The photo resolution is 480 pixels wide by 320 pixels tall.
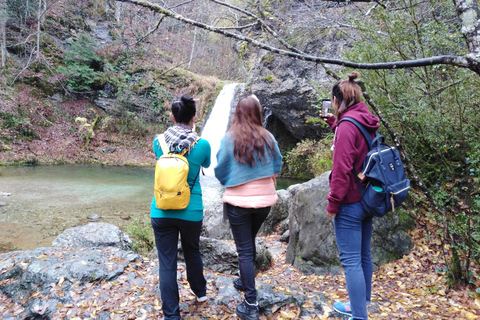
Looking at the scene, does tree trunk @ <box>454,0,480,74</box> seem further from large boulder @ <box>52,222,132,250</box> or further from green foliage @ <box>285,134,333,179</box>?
green foliage @ <box>285,134,333,179</box>

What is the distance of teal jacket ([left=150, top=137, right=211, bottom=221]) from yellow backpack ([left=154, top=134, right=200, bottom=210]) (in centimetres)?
9

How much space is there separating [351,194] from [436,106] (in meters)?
2.45

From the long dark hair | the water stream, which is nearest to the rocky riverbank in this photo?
the long dark hair

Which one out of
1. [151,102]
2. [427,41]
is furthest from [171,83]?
[427,41]

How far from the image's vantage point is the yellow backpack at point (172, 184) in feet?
6.93

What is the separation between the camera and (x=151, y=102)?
20203 millimetres

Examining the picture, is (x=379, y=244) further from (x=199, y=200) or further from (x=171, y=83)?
(x=171, y=83)

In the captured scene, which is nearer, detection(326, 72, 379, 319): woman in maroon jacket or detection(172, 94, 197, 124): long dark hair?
detection(326, 72, 379, 319): woman in maroon jacket

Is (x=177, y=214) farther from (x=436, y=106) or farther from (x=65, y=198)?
(x=65, y=198)

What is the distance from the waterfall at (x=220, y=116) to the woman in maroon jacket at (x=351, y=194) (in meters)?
14.2

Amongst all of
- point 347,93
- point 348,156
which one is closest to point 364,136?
point 348,156

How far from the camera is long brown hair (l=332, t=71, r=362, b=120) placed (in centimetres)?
218

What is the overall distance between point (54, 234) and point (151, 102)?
1508 centimetres

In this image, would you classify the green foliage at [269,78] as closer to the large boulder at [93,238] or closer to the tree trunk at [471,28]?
the large boulder at [93,238]
